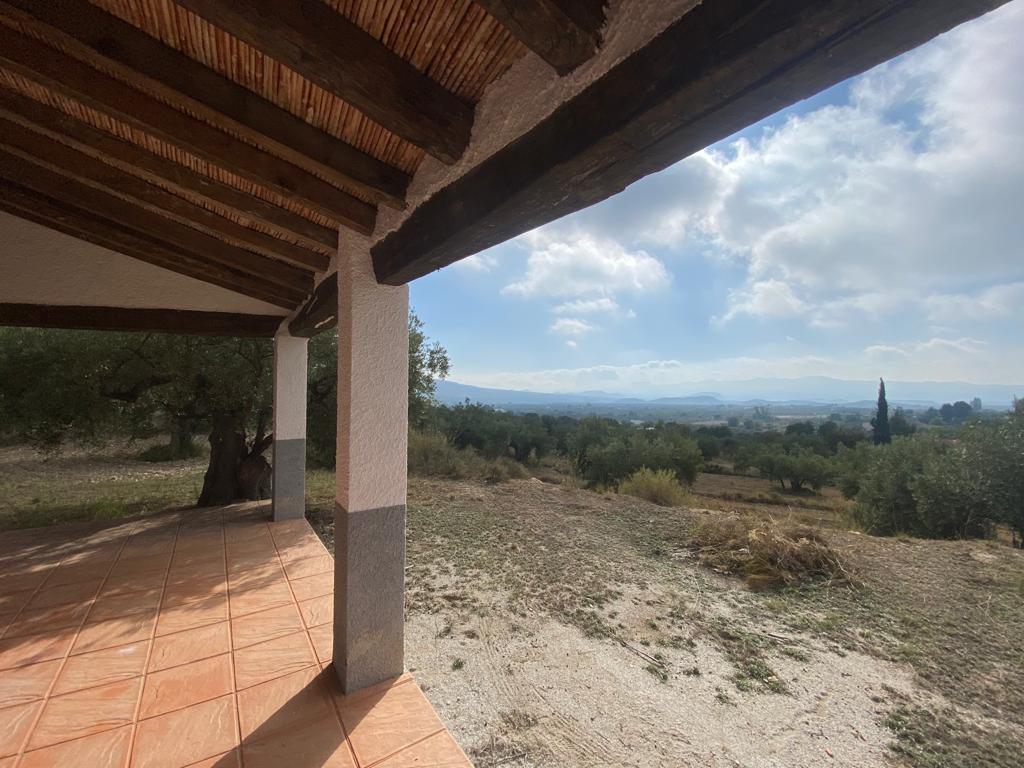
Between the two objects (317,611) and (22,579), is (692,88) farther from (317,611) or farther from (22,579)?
(22,579)

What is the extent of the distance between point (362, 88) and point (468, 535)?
5.64 m

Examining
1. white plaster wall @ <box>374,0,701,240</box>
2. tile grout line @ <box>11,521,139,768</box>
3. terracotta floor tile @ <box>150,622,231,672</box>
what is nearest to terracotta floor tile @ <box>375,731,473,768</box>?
terracotta floor tile @ <box>150,622,231,672</box>

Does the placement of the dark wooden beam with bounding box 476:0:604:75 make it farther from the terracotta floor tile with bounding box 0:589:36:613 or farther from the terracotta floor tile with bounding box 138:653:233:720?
the terracotta floor tile with bounding box 0:589:36:613

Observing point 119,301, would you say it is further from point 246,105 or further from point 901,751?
point 901,751

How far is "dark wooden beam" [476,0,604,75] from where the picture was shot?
93cm

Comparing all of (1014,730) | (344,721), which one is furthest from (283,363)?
(1014,730)

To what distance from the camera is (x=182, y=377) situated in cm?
604

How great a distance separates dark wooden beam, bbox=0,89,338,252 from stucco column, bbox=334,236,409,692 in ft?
1.28

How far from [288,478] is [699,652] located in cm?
491

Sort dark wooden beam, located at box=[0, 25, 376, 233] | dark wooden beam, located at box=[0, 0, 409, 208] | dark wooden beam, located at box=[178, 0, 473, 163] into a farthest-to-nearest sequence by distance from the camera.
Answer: dark wooden beam, located at box=[0, 25, 376, 233] → dark wooden beam, located at box=[0, 0, 409, 208] → dark wooden beam, located at box=[178, 0, 473, 163]

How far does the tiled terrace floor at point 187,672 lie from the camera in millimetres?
2145

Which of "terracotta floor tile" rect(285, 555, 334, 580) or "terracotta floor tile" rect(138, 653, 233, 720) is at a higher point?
"terracotta floor tile" rect(285, 555, 334, 580)

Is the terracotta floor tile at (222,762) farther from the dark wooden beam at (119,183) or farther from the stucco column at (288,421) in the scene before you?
the stucco column at (288,421)

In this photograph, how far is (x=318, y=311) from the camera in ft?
12.1
